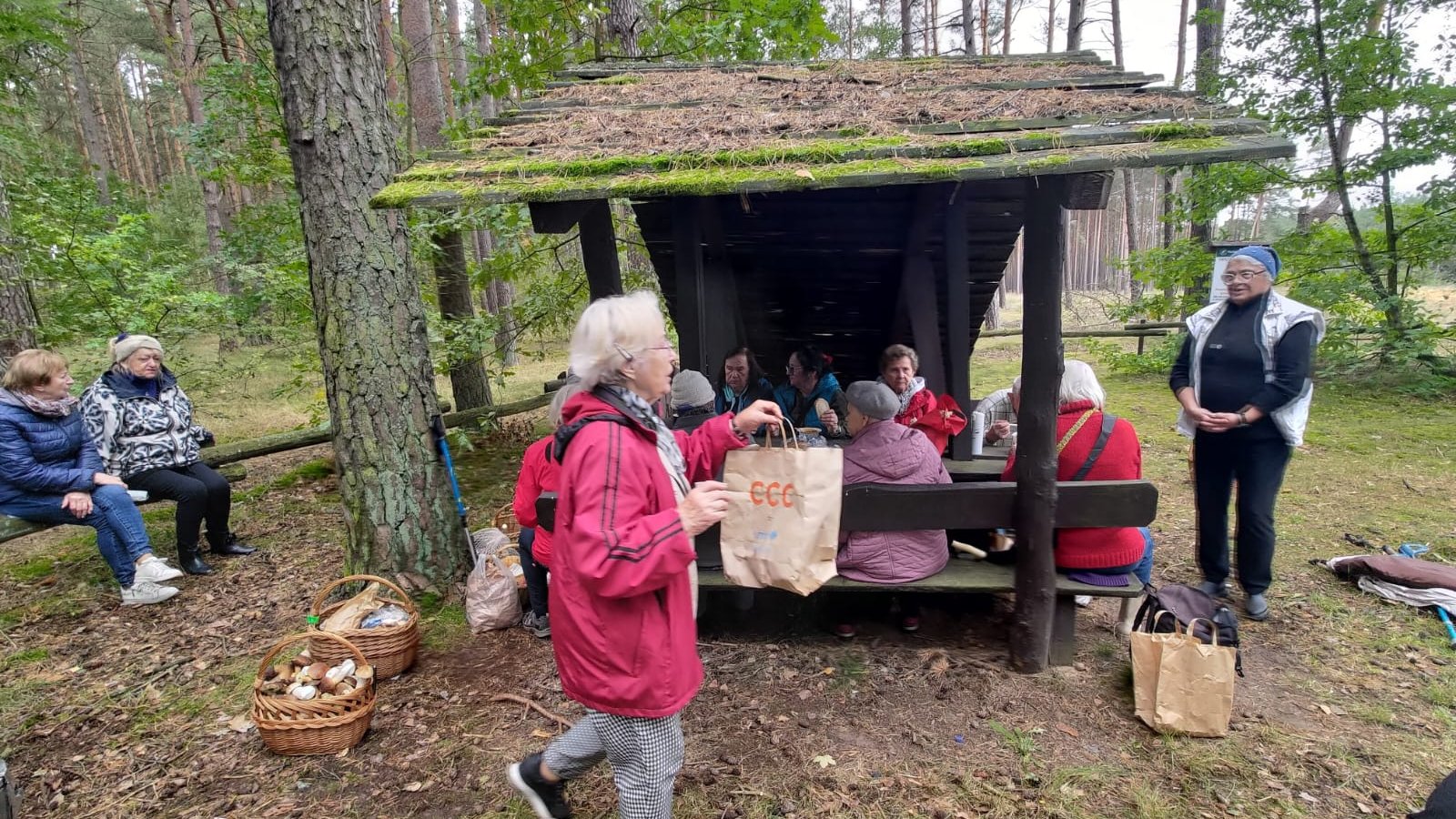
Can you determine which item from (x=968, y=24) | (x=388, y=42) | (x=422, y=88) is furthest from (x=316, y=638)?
(x=968, y=24)

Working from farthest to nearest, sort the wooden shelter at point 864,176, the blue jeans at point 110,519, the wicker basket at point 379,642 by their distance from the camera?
the blue jeans at point 110,519 < the wicker basket at point 379,642 < the wooden shelter at point 864,176

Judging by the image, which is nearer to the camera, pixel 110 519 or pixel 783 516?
pixel 783 516

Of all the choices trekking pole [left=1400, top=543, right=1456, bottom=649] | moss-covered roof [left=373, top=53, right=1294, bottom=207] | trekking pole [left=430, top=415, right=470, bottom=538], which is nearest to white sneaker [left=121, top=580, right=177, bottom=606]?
trekking pole [left=430, top=415, right=470, bottom=538]

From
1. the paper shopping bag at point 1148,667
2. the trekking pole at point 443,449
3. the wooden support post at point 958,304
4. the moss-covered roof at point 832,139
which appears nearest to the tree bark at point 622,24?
the moss-covered roof at point 832,139

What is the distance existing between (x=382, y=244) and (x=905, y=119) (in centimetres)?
301

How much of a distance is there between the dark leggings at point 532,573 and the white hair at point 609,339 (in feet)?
7.57

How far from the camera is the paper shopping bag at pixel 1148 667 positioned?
3.03 meters

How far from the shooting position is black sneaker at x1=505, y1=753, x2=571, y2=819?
93.0 inches

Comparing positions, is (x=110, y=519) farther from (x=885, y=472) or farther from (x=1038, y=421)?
(x=1038, y=421)

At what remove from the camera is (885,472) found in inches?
134

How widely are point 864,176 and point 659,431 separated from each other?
4.52ft

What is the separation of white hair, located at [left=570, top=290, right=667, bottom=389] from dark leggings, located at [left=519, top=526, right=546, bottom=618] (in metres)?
2.31

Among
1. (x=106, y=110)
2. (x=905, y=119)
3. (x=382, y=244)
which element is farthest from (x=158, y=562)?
(x=106, y=110)

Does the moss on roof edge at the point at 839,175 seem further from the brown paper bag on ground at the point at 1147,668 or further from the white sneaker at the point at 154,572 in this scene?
the white sneaker at the point at 154,572
